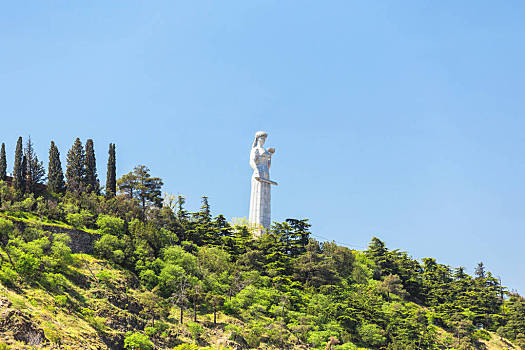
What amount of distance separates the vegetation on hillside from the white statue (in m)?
2.38

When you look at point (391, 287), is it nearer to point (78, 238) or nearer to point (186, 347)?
point (186, 347)

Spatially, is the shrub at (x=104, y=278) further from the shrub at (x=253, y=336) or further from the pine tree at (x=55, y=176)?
the pine tree at (x=55, y=176)

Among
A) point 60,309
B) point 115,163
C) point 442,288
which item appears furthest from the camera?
point 442,288

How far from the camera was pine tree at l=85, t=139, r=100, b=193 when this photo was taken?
62.5 metres

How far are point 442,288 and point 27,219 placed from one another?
43.7 m

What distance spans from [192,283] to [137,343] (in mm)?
10267

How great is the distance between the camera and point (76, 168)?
6303 cm

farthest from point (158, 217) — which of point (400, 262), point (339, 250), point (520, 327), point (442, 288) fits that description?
point (520, 327)

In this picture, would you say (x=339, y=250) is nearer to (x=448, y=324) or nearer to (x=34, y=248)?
(x=448, y=324)

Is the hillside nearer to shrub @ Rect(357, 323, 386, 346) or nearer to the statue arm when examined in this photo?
shrub @ Rect(357, 323, 386, 346)

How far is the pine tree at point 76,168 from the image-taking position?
200 ft

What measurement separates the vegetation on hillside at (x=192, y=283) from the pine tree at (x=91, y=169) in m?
0.10

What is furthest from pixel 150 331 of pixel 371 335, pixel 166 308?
pixel 371 335

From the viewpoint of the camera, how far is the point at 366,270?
220 feet
